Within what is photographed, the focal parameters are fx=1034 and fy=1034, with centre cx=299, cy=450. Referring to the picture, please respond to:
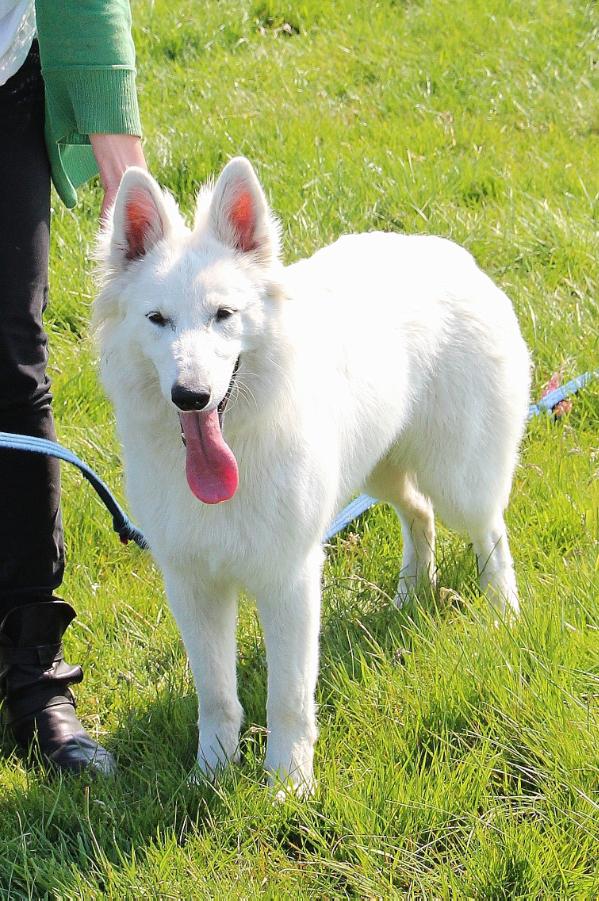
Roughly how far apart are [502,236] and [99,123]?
10.4 ft

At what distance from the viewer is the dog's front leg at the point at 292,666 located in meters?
2.65

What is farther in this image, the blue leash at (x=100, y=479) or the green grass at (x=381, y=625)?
the blue leash at (x=100, y=479)

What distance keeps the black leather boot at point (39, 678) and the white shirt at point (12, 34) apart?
1.50 metres

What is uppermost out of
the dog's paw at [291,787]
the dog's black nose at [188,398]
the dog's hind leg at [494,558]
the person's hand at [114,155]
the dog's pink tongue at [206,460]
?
the person's hand at [114,155]

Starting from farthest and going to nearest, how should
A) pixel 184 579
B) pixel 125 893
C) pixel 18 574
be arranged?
pixel 18 574, pixel 184 579, pixel 125 893

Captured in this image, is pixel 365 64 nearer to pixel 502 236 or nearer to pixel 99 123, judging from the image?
pixel 502 236

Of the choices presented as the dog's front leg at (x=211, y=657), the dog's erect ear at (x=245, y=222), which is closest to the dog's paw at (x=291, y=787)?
the dog's front leg at (x=211, y=657)

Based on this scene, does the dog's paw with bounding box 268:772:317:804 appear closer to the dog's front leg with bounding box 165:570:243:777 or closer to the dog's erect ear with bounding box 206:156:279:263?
the dog's front leg with bounding box 165:570:243:777

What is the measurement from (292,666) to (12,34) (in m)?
1.76

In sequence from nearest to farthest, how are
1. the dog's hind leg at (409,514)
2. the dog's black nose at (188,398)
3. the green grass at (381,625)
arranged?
the dog's black nose at (188,398)
the green grass at (381,625)
the dog's hind leg at (409,514)

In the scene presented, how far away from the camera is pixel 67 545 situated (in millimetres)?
3764

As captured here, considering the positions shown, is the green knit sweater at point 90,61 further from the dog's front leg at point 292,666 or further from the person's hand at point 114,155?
the dog's front leg at point 292,666

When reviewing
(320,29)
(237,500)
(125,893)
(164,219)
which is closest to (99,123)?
(164,219)

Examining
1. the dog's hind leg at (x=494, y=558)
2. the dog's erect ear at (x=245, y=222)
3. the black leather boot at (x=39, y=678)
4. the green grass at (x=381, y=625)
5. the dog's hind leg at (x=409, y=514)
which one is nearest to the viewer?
the green grass at (x=381, y=625)
